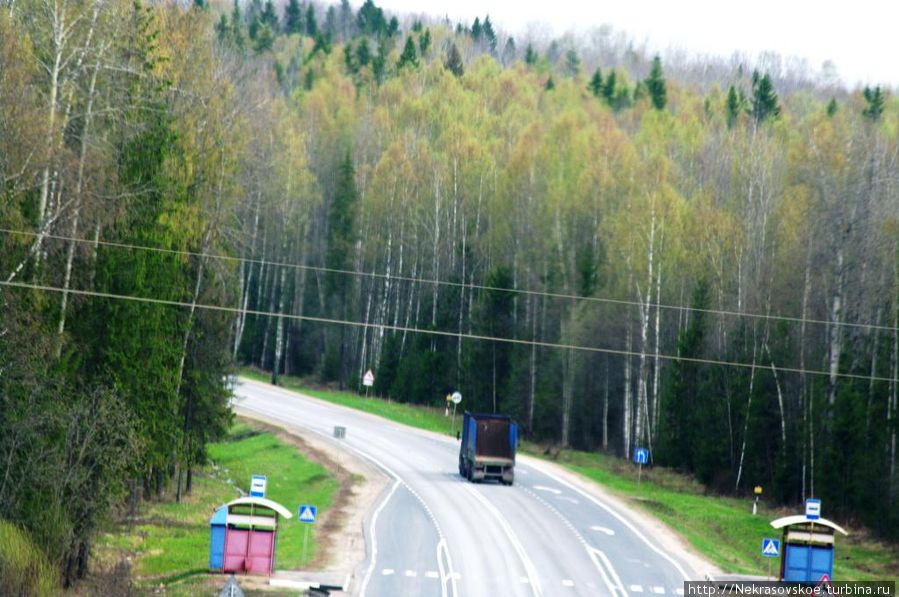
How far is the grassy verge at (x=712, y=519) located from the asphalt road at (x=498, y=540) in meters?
1.80

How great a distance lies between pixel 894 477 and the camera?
44.2 m

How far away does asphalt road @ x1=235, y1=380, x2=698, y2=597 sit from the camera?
33.2m

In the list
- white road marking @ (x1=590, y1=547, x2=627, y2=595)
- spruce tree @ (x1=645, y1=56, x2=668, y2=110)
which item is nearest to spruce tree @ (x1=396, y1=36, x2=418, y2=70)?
spruce tree @ (x1=645, y1=56, x2=668, y2=110)

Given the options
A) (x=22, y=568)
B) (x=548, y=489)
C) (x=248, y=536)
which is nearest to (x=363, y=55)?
(x=548, y=489)

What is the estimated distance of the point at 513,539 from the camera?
3894 cm

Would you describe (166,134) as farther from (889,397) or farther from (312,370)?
(312,370)

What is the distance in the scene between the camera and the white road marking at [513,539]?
3328cm

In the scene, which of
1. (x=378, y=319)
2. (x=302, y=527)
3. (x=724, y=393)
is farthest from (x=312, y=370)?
(x=302, y=527)

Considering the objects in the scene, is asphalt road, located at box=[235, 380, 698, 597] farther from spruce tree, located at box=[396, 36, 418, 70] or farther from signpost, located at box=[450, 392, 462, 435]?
spruce tree, located at box=[396, 36, 418, 70]

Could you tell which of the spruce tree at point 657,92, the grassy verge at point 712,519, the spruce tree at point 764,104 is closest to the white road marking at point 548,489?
the grassy verge at point 712,519

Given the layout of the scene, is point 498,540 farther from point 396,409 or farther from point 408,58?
Result: point 408,58

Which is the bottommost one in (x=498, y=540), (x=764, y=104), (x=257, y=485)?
(x=498, y=540)

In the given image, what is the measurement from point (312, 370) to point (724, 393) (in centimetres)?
3718

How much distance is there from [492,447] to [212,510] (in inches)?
431
